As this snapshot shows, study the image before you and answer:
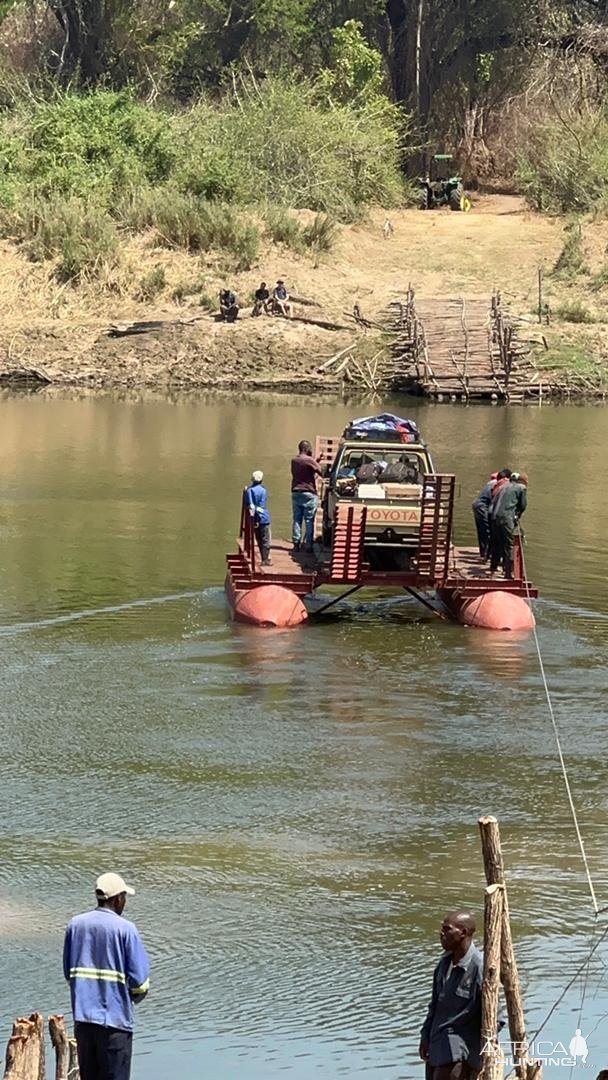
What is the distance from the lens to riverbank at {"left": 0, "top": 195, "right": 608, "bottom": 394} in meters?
52.2

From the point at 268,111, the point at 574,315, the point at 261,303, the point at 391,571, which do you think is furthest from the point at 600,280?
the point at 391,571

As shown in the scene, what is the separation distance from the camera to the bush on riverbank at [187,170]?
57156mm

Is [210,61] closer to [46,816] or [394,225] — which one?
[394,225]

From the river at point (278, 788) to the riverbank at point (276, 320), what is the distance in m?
21.2

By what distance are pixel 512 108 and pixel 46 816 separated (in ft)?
189

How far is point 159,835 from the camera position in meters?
15.1

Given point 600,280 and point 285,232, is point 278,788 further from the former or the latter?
point 285,232

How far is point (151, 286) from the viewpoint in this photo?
5544cm

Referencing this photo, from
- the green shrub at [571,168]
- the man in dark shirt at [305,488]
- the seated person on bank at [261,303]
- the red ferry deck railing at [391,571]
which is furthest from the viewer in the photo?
the green shrub at [571,168]

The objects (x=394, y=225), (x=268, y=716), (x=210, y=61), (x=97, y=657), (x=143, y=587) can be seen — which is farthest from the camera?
(x=210, y=61)

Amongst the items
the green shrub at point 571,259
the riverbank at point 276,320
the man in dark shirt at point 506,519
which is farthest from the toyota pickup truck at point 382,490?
the green shrub at point 571,259

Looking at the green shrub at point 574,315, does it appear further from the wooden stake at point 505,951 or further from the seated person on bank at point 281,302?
the wooden stake at point 505,951

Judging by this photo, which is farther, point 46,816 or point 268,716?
point 268,716

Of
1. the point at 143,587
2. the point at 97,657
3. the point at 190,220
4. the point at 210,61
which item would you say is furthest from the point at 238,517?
the point at 210,61
